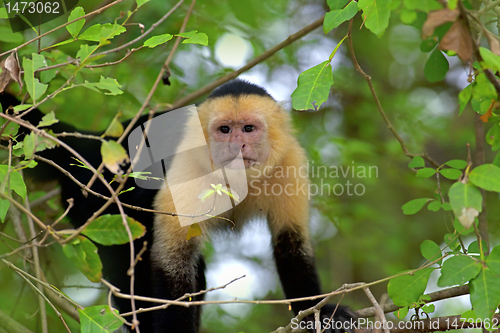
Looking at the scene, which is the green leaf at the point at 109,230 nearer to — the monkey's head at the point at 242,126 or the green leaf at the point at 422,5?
the green leaf at the point at 422,5

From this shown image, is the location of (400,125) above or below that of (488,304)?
above

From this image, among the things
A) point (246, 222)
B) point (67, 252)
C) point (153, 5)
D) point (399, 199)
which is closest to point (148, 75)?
point (153, 5)

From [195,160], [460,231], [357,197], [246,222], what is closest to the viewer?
[460,231]

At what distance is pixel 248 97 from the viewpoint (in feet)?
10.3

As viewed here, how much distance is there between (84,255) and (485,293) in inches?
60.3

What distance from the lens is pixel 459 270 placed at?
1838 mm

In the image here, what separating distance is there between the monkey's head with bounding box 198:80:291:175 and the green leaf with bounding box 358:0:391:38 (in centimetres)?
133

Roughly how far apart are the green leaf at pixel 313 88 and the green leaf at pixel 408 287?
91 centimetres

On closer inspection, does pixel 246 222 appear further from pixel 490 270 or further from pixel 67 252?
pixel 67 252

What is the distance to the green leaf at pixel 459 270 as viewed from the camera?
1.81m

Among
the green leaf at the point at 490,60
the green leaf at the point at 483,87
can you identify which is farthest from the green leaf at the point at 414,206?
the green leaf at the point at 490,60

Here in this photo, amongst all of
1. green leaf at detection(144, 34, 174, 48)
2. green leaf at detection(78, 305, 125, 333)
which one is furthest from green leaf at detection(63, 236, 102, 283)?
green leaf at detection(144, 34, 174, 48)

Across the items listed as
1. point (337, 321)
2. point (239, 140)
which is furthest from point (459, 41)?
point (337, 321)

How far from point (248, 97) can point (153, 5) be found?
1.18 metres
